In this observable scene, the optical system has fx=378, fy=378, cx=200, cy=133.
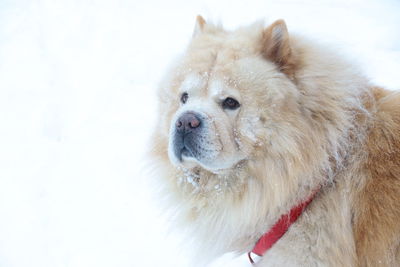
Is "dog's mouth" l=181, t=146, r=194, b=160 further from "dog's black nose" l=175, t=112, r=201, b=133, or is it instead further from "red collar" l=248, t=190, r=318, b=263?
"red collar" l=248, t=190, r=318, b=263

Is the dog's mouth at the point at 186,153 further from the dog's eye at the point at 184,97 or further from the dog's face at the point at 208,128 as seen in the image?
the dog's eye at the point at 184,97

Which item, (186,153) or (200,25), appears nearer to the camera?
(186,153)

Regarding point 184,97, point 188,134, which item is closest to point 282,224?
point 188,134

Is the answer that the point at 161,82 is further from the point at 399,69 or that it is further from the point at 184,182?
the point at 399,69

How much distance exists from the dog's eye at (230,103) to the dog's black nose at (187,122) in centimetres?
26

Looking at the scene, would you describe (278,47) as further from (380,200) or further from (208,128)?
(380,200)

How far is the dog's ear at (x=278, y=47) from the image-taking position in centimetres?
276

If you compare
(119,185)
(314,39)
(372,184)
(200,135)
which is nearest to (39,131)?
(119,185)

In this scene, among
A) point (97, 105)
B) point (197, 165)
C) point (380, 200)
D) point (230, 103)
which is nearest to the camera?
point (380, 200)

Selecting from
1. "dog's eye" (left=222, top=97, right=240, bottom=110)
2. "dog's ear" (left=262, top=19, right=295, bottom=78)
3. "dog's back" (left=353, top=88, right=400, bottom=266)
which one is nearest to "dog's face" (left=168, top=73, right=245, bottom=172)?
"dog's eye" (left=222, top=97, right=240, bottom=110)

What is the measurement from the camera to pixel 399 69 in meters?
6.48

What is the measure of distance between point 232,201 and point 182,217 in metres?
0.48

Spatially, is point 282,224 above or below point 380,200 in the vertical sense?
below

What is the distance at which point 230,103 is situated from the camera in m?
2.76
